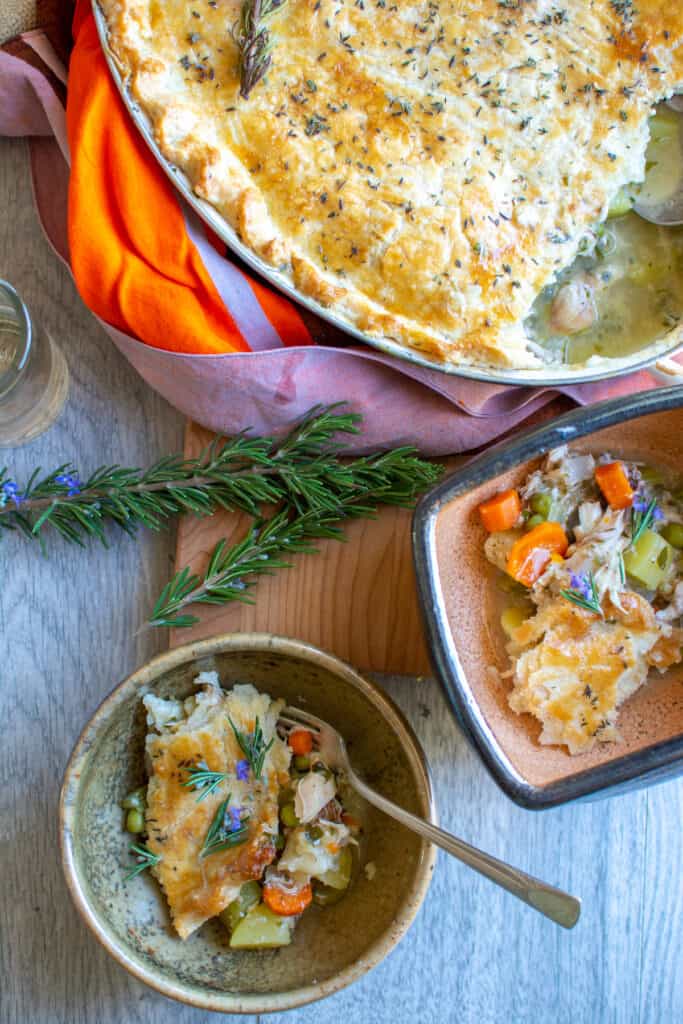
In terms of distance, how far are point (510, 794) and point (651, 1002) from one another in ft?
2.91

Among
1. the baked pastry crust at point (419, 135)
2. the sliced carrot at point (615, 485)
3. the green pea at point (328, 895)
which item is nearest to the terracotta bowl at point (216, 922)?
the green pea at point (328, 895)

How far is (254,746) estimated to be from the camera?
190cm

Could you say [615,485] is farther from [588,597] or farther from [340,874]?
[340,874]

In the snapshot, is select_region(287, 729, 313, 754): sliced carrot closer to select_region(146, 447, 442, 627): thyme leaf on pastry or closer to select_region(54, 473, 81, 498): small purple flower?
select_region(146, 447, 442, 627): thyme leaf on pastry

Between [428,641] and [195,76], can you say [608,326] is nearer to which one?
[428,641]

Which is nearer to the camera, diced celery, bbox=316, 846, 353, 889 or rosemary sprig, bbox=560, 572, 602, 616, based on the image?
rosemary sprig, bbox=560, 572, 602, 616

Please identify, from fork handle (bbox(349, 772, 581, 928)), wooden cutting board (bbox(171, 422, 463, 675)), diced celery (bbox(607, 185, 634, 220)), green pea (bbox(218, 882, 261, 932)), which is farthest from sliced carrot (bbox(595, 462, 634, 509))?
green pea (bbox(218, 882, 261, 932))

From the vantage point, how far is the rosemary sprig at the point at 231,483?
199 cm

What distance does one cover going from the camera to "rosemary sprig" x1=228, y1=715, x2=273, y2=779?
6.24 feet

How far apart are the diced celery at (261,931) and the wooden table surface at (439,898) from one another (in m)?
0.28

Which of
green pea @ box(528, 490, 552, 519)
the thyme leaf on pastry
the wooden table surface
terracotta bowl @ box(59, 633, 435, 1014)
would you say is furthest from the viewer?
the wooden table surface

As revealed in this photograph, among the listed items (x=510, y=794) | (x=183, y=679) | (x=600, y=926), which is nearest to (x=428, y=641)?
(x=510, y=794)

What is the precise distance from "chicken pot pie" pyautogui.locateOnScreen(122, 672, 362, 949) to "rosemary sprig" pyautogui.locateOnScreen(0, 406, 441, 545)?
39 cm

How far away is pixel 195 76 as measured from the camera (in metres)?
1.92
